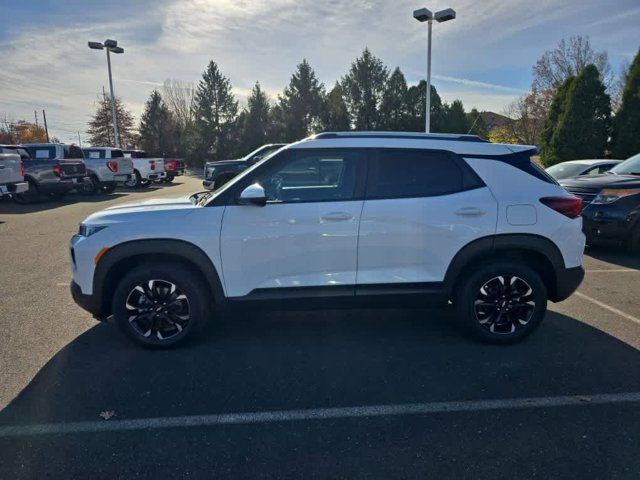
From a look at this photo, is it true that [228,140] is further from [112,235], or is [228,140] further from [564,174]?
[112,235]

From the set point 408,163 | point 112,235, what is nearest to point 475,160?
point 408,163

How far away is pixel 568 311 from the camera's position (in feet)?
15.5

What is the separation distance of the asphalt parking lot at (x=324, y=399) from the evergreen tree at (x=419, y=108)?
38.3 m

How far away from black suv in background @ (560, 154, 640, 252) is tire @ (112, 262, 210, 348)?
6.68 metres

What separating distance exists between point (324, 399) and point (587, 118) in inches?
942

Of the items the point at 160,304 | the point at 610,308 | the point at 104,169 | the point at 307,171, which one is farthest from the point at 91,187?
the point at 610,308

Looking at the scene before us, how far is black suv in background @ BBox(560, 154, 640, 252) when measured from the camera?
7.03 metres

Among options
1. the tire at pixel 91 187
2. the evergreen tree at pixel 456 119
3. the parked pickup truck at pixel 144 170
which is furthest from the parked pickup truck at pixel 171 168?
the evergreen tree at pixel 456 119

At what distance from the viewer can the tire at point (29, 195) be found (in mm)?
13672

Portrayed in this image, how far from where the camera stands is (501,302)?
3.85 meters

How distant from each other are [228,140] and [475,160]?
46.7m

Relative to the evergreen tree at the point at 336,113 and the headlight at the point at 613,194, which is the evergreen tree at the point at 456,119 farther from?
the headlight at the point at 613,194

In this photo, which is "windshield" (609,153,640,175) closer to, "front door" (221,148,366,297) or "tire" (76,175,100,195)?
"front door" (221,148,366,297)

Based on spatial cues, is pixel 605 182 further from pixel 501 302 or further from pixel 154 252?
pixel 154 252
